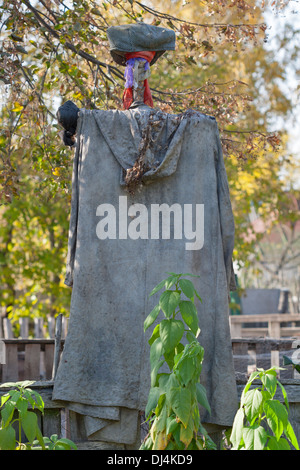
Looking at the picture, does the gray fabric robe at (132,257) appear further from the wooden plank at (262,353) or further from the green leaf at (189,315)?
the wooden plank at (262,353)

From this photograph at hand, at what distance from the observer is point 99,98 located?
6859 mm

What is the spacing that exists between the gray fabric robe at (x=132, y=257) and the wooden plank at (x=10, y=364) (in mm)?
2628

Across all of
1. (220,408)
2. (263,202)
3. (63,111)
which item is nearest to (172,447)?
(220,408)

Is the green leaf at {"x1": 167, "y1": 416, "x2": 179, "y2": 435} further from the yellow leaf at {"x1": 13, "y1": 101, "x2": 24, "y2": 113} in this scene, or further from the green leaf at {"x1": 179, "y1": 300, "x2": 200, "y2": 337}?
the yellow leaf at {"x1": 13, "y1": 101, "x2": 24, "y2": 113}

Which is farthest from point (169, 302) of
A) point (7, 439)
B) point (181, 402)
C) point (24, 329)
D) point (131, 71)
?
point (24, 329)

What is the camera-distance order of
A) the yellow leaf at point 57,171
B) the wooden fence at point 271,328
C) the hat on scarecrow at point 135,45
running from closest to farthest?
1. the hat on scarecrow at point 135,45
2. the yellow leaf at point 57,171
3. the wooden fence at point 271,328

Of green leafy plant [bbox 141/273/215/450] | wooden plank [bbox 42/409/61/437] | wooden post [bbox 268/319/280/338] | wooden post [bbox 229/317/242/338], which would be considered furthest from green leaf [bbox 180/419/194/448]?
wooden post [bbox 268/319/280/338]

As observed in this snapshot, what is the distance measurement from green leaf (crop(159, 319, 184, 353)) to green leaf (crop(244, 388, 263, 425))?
39cm

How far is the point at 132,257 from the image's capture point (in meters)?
4.17

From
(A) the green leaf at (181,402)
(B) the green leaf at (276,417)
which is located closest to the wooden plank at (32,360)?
(A) the green leaf at (181,402)

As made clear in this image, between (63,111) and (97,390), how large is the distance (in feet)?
5.37

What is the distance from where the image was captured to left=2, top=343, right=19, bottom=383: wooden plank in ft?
21.6

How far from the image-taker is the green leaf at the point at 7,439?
306cm

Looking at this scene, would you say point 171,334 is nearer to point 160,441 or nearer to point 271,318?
point 160,441
